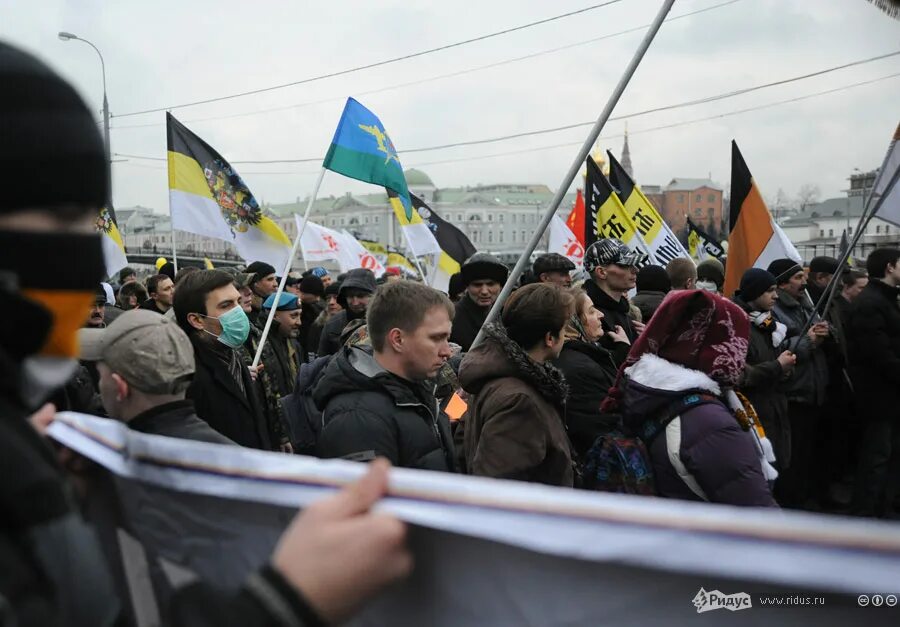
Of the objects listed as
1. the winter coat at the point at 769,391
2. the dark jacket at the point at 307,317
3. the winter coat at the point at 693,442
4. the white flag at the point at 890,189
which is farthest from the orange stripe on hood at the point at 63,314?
the dark jacket at the point at 307,317

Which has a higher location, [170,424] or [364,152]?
[364,152]

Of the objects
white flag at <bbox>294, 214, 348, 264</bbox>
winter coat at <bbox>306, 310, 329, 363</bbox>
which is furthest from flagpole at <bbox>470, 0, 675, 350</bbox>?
white flag at <bbox>294, 214, 348, 264</bbox>

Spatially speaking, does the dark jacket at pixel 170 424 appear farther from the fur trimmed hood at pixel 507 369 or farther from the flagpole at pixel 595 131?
the flagpole at pixel 595 131

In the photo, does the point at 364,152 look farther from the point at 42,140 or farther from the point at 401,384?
the point at 42,140

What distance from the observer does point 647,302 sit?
6594mm

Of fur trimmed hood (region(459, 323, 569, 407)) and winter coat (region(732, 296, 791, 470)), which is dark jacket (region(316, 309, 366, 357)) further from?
fur trimmed hood (region(459, 323, 569, 407))

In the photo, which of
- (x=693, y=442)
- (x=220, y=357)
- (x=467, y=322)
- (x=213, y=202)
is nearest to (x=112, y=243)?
(x=213, y=202)

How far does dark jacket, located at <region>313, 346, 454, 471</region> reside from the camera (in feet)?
9.84

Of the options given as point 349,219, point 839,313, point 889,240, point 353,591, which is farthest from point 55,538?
point 349,219

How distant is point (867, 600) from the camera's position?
2.99 ft

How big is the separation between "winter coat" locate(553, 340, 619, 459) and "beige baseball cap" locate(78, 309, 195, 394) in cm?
223

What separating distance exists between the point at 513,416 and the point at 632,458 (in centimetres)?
48

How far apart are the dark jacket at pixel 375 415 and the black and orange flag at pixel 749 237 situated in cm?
545

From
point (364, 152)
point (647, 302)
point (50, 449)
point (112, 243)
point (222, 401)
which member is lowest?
point (222, 401)
